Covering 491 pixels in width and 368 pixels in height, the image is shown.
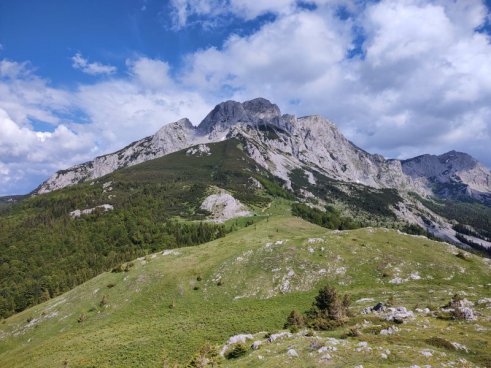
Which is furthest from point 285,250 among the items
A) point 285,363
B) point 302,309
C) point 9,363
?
point 9,363

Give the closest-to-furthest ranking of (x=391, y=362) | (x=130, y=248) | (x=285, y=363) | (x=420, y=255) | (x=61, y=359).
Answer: (x=391, y=362) < (x=285, y=363) < (x=61, y=359) < (x=420, y=255) < (x=130, y=248)

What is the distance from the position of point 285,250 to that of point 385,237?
2695 centimetres

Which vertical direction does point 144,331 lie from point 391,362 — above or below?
below

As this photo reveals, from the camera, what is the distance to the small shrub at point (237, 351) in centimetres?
3547

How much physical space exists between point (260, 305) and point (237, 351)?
30828mm

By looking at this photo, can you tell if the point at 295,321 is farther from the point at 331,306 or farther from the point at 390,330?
the point at 390,330

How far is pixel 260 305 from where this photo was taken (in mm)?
65812

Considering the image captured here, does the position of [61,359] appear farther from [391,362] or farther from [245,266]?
[391,362]

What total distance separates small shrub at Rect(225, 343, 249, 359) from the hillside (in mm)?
1106

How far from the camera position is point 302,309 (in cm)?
6069

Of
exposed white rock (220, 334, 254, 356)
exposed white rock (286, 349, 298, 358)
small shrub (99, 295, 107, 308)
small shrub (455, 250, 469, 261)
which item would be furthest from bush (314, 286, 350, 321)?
small shrub (99, 295, 107, 308)

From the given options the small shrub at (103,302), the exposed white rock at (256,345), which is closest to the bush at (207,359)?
the exposed white rock at (256,345)

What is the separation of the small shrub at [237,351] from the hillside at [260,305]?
111cm

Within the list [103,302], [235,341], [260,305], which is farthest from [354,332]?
[103,302]
